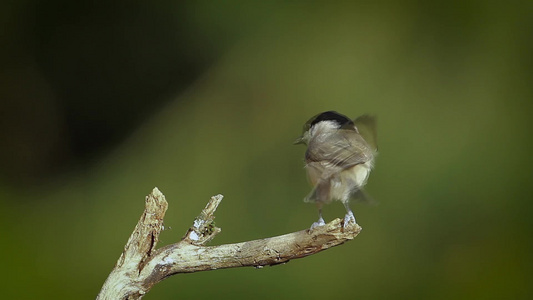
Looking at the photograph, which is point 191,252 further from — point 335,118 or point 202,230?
point 335,118

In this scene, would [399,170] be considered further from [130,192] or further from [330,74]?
[130,192]

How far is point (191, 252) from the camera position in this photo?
5.63ft

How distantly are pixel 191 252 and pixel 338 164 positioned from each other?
0.50 m

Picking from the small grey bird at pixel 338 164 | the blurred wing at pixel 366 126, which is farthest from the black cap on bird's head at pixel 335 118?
the blurred wing at pixel 366 126

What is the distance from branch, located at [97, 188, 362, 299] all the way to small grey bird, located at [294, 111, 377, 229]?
0.09 m

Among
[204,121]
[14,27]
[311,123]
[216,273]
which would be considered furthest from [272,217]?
[14,27]

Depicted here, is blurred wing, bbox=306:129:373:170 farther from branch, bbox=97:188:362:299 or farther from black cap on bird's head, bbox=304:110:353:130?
branch, bbox=97:188:362:299

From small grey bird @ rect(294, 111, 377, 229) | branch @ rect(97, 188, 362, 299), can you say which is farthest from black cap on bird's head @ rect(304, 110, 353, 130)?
branch @ rect(97, 188, 362, 299)

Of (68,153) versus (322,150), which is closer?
(322,150)

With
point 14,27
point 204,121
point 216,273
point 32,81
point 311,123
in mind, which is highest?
point 14,27

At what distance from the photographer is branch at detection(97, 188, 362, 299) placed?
5.48 ft

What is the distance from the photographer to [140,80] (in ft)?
13.8

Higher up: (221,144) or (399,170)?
(221,144)

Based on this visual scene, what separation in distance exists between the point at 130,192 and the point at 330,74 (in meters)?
Answer: 1.46
